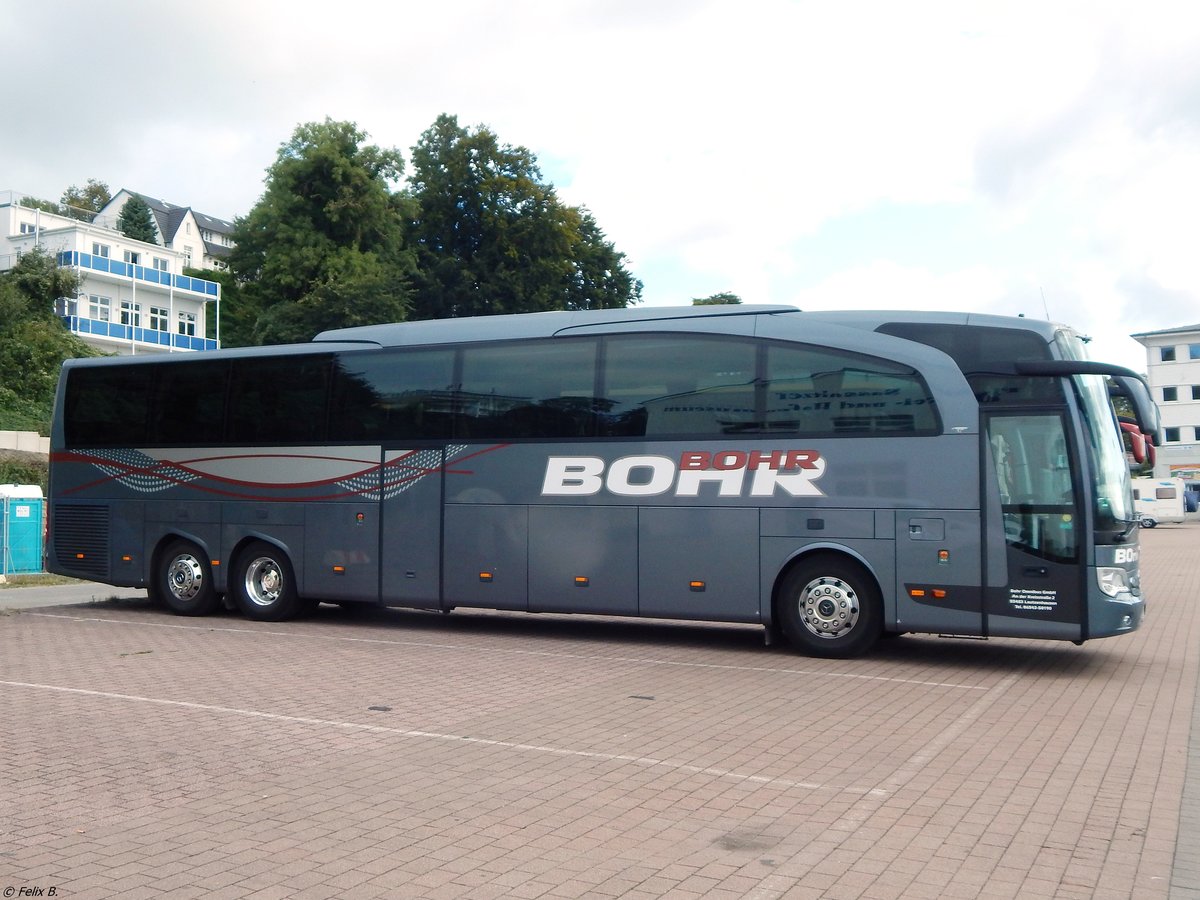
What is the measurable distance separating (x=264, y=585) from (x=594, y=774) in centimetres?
1046

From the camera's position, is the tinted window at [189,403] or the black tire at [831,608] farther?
the tinted window at [189,403]

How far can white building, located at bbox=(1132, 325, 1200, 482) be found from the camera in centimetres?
9188

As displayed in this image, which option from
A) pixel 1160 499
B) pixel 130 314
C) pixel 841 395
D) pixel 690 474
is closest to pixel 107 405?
pixel 690 474

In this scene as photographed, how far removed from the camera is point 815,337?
12898 millimetres

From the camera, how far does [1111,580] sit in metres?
11.7

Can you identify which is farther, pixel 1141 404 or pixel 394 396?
pixel 394 396

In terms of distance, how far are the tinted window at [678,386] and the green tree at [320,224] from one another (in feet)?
119

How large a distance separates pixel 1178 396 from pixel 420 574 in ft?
297

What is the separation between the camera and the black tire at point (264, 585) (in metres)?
16.5

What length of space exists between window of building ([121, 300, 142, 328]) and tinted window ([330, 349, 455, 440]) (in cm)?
6010

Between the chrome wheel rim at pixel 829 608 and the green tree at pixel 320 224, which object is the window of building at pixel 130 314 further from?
the chrome wheel rim at pixel 829 608

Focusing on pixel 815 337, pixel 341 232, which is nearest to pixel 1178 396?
pixel 341 232

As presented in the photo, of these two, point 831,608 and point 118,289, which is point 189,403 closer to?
point 831,608

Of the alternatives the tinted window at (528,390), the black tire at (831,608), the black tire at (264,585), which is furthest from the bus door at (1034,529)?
the black tire at (264,585)
